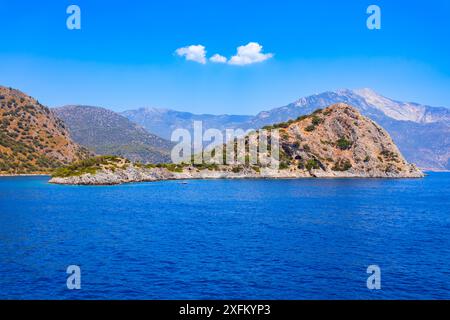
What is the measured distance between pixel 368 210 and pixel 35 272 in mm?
89310

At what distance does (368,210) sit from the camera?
11525 centimetres

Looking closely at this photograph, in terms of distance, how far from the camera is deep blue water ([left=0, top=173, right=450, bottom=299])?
148ft

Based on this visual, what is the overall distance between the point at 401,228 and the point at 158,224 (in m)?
49.4

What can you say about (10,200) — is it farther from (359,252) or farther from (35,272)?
(359,252)

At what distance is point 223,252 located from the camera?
61.5m

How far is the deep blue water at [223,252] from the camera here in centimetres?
4497

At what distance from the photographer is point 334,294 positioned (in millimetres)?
43812

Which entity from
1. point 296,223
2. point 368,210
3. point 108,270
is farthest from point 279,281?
point 368,210
